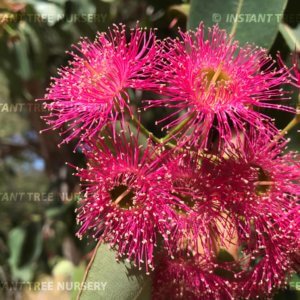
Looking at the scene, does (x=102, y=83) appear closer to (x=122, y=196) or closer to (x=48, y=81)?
(x=122, y=196)

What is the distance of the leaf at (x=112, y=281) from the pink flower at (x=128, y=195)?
0.03 meters

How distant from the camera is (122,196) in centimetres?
123

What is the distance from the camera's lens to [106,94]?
1.24 meters

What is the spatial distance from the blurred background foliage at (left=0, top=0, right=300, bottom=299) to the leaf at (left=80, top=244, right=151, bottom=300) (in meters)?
0.32

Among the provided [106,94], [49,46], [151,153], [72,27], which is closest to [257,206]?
[151,153]

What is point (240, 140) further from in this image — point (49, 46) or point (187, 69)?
point (49, 46)

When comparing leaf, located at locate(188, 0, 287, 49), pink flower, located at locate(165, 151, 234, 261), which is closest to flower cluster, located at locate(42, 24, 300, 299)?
pink flower, located at locate(165, 151, 234, 261)

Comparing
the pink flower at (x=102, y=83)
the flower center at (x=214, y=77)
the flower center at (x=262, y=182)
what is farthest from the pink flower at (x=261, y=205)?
the pink flower at (x=102, y=83)

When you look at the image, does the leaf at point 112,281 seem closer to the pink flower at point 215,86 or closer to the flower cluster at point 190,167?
the flower cluster at point 190,167

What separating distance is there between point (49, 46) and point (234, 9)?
4.44 ft

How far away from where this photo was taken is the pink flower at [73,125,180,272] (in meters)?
1.19

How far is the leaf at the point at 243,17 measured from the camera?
56.4 inches

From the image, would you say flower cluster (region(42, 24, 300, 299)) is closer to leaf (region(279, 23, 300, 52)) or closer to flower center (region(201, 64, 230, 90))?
flower center (region(201, 64, 230, 90))

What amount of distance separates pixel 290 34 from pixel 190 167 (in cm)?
61
